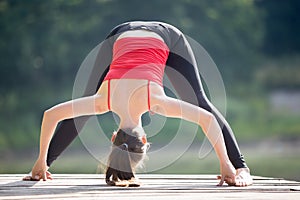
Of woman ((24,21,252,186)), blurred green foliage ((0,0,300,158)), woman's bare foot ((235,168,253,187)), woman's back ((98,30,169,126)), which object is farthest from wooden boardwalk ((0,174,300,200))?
blurred green foliage ((0,0,300,158))

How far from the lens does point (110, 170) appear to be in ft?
11.1

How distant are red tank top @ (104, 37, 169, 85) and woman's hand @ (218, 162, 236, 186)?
0.43 metres

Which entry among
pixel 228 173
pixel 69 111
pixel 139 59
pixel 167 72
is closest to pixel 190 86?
pixel 167 72

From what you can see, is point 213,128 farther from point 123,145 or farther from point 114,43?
point 114,43

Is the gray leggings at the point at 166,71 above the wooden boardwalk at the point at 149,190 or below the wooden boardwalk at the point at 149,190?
above

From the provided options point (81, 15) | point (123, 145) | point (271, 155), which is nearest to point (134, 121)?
point (123, 145)

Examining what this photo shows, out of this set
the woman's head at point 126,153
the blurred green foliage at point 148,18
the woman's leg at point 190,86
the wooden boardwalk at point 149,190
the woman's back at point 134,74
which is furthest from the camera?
the blurred green foliage at point 148,18

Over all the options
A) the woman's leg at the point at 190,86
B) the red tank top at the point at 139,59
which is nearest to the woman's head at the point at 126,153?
the red tank top at the point at 139,59

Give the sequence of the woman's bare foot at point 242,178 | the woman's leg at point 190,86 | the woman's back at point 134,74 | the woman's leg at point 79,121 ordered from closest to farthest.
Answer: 1. the woman's back at point 134,74
2. the woman's bare foot at point 242,178
3. the woman's leg at point 190,86
4. the woman's leg at point 79,121

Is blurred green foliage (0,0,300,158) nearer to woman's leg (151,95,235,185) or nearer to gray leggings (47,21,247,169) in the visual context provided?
gray leggings (47,21,247,169)

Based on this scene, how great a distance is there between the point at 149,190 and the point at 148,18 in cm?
1388

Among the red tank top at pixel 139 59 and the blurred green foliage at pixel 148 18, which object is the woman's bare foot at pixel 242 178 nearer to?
the red tank top at pixel 139 59

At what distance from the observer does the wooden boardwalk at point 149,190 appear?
317 centimetres

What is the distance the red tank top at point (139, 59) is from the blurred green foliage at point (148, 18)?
1022 centimetres
